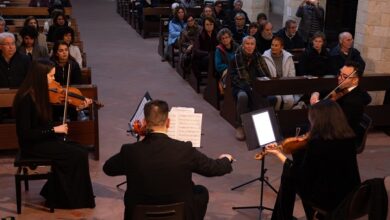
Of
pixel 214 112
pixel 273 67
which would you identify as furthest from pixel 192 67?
pixel 273 67

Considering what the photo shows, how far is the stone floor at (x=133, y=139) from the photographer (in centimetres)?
519

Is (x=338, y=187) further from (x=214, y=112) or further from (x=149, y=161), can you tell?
(x=214, y=112)

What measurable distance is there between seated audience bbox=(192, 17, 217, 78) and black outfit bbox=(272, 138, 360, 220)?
15.9 ft

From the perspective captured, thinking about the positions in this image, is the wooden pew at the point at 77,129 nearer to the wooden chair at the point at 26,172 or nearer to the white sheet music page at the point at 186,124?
the wooden chair at the point at 26,172

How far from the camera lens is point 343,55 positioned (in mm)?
7547

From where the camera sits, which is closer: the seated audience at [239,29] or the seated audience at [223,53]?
the seated audience at [223,53]

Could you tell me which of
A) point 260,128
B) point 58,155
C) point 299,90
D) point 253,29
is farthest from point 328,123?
point 253,29

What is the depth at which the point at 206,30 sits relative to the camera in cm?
893

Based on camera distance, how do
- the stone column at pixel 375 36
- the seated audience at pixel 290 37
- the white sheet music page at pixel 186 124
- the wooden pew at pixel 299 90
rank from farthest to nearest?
the seated audience at pixel 290 37
the stone column at pixel 375 36
the wooden pew at pixel 299 90
the white sheet music page at pixel 186 124

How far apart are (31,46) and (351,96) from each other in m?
4.07

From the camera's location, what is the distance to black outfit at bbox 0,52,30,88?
6500mm

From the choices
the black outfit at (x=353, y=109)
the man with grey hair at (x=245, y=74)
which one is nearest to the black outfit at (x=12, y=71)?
the man with grey hair at (x=245, y=74)

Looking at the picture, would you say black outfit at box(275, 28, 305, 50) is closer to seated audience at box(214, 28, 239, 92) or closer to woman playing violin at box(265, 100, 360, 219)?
seated audience at box(214, 28, 239, 92)

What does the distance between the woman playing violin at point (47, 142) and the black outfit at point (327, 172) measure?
1.91 metres
